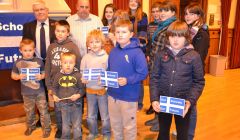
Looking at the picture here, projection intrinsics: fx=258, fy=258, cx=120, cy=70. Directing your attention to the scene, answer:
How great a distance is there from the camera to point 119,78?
→ 237 cm

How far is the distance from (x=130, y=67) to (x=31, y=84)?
141 centimetres

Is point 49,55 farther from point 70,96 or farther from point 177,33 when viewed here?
point 177,33

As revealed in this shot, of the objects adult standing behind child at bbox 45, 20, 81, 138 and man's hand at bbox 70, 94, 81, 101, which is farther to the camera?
adult standing behind child at bbox 45, 20, 81, 138

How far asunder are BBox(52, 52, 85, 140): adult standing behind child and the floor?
20.1 inches

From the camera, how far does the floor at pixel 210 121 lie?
3.30 meters

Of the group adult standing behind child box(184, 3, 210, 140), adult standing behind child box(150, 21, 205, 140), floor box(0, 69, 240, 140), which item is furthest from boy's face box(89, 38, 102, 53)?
floor box(0, 69, 240, 140)

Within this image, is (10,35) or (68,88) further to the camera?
(10,35)

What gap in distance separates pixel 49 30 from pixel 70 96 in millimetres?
994

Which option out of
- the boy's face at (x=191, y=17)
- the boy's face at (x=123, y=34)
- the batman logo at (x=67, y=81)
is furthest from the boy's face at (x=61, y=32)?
the boy's face at (x=191, y=17)

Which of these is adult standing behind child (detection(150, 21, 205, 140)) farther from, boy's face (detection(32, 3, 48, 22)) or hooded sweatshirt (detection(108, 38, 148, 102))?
boy's face (detection(32, 3, 48, 22))

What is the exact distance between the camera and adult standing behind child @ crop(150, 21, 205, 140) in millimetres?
2133

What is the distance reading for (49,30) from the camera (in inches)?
130

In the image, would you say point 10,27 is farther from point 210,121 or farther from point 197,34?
point 210,121

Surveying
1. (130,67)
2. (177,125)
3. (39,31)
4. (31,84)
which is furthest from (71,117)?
Result: (177,125)
